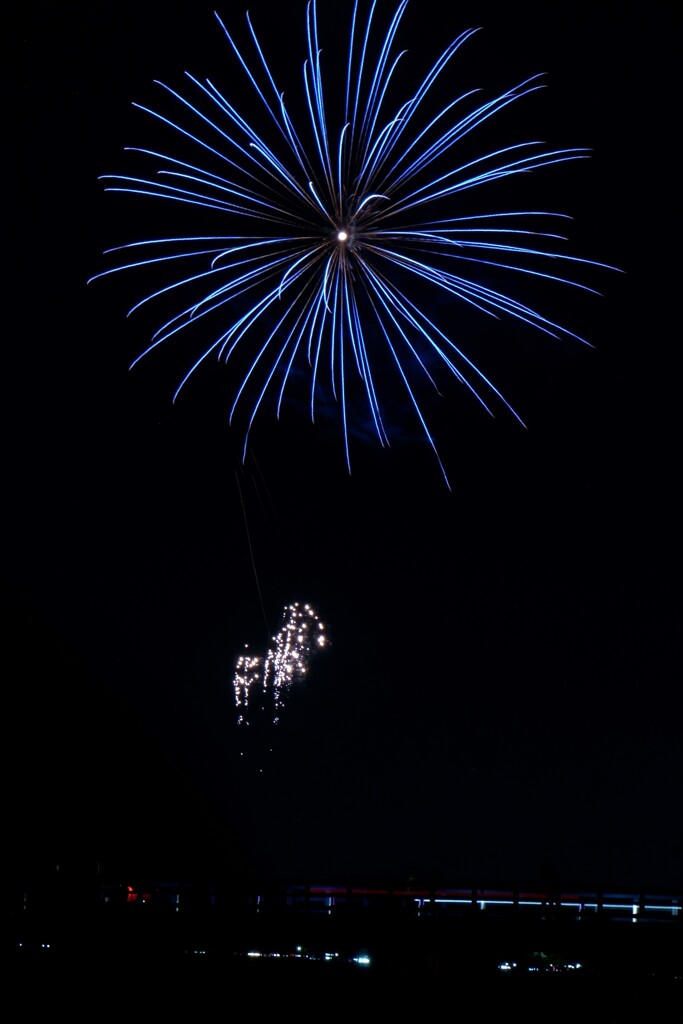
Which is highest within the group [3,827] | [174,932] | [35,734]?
[35,734]

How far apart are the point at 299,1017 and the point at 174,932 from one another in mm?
3445

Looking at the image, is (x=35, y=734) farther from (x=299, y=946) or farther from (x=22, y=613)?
(x=299, y=946)

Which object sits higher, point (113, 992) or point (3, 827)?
point (3, 827)

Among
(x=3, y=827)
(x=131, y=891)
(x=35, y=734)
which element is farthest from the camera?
(x=35, y=734)

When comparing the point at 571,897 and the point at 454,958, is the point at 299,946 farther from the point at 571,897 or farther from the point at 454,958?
the point at 571,897

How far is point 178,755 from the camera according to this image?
134 feet

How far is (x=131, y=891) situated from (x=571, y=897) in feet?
28.0

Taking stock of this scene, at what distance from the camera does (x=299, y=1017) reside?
46.0 feet

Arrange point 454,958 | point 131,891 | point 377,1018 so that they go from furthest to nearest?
point 131,891 → point 454,958 → point 377,1018

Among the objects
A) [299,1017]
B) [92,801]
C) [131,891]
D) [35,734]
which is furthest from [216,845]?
[299,1017]

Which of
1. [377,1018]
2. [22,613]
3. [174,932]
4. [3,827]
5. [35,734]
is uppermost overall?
[22,613]

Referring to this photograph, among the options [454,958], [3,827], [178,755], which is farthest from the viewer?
[178,755]

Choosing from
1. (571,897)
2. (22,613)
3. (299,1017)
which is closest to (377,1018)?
(299,1017)

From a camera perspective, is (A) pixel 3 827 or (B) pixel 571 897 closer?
(B) pixel 571 897
